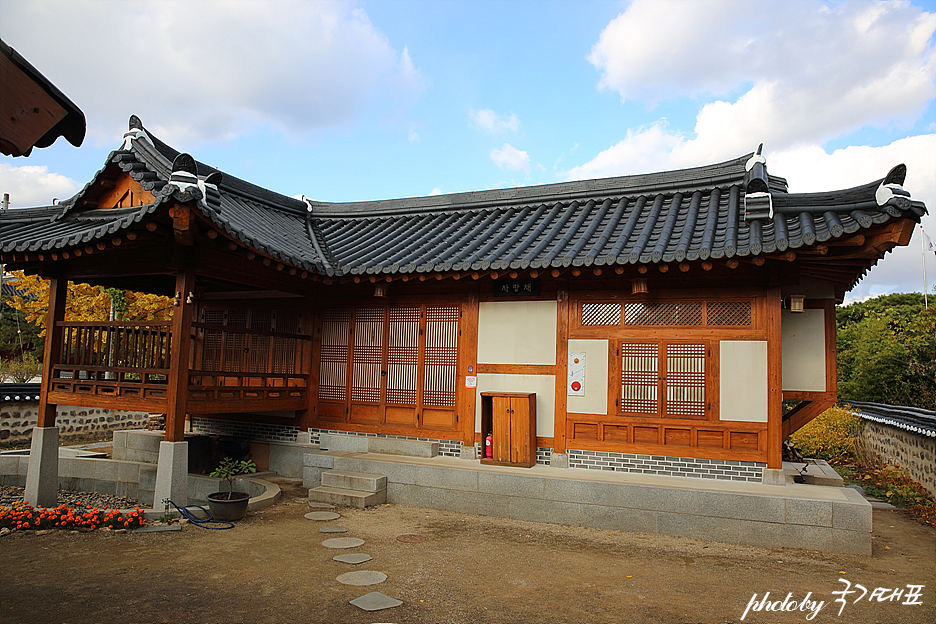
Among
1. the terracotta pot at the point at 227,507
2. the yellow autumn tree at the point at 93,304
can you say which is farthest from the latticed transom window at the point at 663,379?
the yellow autumn tree at the point at 93,304

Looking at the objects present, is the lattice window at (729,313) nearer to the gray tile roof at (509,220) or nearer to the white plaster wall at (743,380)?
the white plaster wall at (743,380)

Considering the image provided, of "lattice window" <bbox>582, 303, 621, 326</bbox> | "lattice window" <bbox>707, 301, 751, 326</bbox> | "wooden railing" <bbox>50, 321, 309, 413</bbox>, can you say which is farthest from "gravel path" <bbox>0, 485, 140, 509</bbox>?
"lattice window" <bbox>707, 301, 751, 326</bbox>

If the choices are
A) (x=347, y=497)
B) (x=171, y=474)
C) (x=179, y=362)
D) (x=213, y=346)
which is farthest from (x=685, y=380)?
(x=213, y=346)

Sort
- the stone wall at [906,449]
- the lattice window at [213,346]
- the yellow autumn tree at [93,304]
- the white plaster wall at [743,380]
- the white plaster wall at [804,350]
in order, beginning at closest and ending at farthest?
the white plaster wall at [743,380] < the white plaster wall at [804,350] < the stone wall at [906,449] < the lattice window at [213,346] < the yellow autumn tree at [93,304]

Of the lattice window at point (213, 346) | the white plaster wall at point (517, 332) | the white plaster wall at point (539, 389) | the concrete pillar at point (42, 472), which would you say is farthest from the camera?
the lattice window at point (213, 346)

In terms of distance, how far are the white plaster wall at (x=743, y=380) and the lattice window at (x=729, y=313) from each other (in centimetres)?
26

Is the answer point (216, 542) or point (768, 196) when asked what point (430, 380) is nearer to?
point (216, 542)

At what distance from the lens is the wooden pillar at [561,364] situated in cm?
834

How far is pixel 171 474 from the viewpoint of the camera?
24.2 ft

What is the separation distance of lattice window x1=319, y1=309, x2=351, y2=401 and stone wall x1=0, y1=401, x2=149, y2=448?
6235 millimetres

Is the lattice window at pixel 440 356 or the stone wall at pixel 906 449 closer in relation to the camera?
the lattice window at pixel 440 356

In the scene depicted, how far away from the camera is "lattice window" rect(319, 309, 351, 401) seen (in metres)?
9.96

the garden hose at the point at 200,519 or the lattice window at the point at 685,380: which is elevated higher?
the lattice window at the point at 685,380

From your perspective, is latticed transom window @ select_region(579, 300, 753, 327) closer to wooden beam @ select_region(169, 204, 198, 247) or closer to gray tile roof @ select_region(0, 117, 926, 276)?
gray tile roof @ select_region(0, 117, 926, 276)
